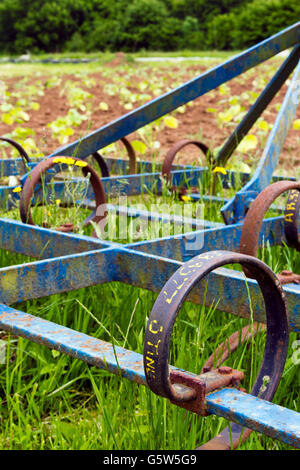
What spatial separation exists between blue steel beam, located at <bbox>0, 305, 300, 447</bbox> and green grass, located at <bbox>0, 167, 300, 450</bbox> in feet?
0.22

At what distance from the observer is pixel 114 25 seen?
42.5 meters

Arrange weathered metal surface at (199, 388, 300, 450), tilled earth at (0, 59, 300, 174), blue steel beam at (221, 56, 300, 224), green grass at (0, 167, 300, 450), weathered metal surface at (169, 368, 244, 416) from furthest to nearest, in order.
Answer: tilled earth at (0, 59, 300, 174) → blue steel beam at (221, 56, 300, 224) → green grass at (0, 167, 300, 450) → weathered metal surface at (169, 368, 244, 416) → weathered metal surface at (199, 388, 300, 450)

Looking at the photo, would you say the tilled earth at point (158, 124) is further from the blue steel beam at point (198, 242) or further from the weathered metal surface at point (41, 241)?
the weathered metal surface at point (41, 241)

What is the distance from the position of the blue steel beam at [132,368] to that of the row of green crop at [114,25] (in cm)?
3565

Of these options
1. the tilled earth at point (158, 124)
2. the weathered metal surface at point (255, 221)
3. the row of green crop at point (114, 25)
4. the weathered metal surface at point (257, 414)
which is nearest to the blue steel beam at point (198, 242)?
the weathered metal surface at point (255, 221)

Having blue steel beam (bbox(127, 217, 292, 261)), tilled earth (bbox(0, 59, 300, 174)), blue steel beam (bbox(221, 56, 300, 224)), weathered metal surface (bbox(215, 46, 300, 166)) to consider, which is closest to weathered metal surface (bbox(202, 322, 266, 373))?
blue steel beam (bbox(127, 217, 292, 261))

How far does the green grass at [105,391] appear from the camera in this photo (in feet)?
4.98

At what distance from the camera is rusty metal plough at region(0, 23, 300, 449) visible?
1.20m

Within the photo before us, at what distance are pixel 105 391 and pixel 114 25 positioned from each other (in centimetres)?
4339

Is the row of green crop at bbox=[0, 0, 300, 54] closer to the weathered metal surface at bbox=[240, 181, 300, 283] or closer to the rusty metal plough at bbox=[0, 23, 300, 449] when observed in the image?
the rusty metal plough at bbox=[0, 23, 300, 449]

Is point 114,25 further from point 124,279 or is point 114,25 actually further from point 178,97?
point 124,279

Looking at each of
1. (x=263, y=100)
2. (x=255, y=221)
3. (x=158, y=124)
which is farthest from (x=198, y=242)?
(x=158, y=124)
